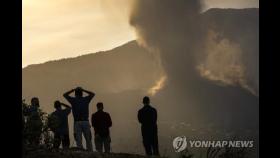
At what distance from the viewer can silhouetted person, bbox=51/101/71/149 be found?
20.0 m

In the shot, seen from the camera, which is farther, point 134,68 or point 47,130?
point 134,68

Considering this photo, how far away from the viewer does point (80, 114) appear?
19938 mm

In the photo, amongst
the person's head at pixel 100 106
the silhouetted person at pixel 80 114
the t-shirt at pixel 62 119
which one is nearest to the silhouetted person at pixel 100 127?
the person's head at pixel 100 106

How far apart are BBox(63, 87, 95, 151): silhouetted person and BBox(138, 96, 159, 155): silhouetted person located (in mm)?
1580

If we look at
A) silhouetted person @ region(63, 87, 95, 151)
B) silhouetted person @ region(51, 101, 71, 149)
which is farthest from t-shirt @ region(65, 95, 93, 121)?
silhouetted person @ region(51, 101, 71, 149)

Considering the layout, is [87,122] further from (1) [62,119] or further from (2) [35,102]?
(2) [35,102]

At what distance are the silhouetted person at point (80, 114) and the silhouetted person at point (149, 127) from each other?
158 cm

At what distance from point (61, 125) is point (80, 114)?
0.78 m
